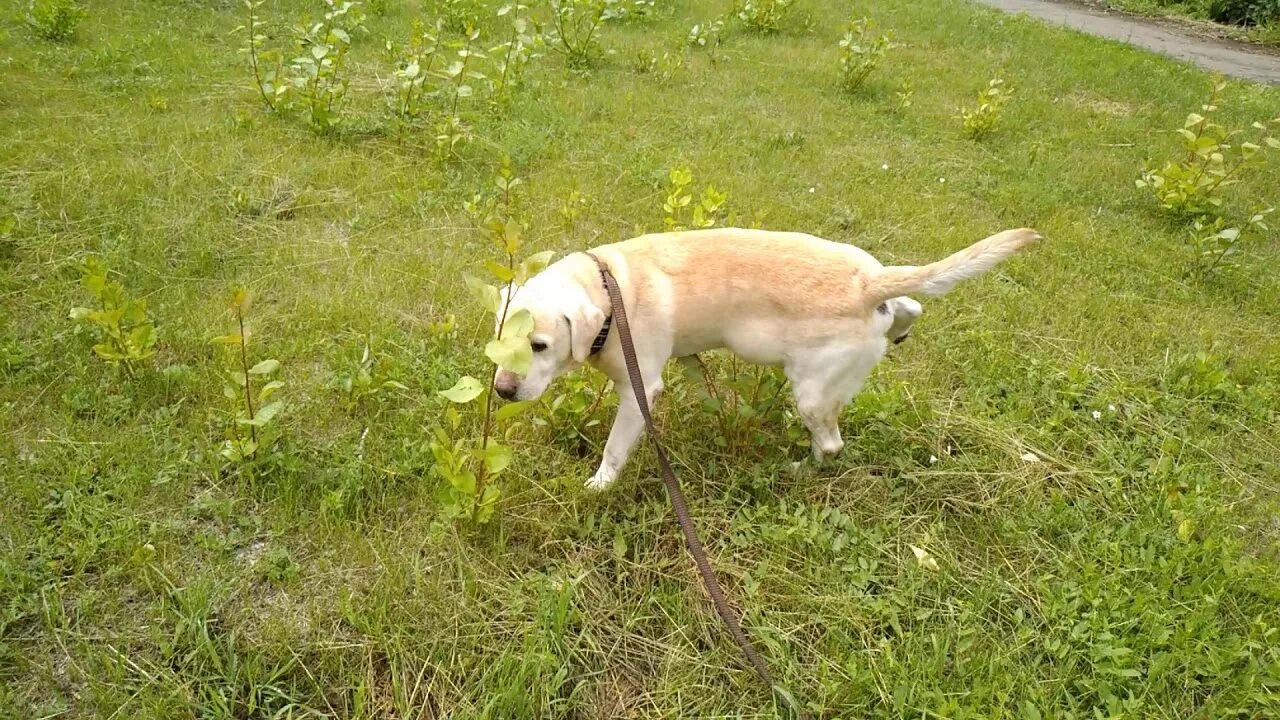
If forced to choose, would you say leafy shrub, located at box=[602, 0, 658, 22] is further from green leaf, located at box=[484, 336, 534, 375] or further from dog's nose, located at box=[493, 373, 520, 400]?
green leaf, located at box=[484, 336, 534, 375]

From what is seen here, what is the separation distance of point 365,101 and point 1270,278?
7.41m

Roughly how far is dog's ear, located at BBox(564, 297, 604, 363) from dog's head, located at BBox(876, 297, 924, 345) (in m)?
1.16

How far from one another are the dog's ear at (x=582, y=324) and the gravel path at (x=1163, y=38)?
43.6 feet

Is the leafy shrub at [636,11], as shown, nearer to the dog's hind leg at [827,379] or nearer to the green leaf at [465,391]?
the dog's hind leg at [827,379]

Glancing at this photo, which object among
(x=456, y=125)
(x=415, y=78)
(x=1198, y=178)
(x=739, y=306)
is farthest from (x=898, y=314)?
(x=415, y=78)

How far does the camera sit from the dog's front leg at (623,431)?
3.01 meters

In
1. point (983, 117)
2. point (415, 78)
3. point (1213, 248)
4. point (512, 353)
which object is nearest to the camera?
point (512, 353)

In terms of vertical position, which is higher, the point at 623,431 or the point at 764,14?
the point at 764,14

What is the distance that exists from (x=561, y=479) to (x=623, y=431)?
1.09 feet

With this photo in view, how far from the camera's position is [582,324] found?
9.04 feet

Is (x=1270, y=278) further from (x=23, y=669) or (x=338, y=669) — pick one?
(x=23, y=669)

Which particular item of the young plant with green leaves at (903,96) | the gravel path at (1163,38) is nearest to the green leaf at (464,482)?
the young plant with green leaves at (903,96)

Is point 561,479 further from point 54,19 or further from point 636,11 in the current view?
point 636,11

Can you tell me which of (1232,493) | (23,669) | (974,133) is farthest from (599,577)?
(974,133)
